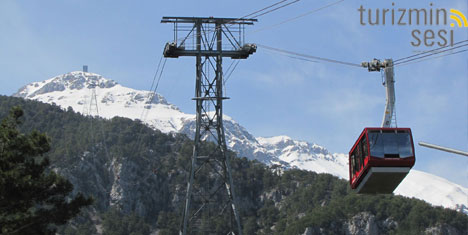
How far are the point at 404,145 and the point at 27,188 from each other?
61.3 ft

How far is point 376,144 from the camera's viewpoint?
36.5m

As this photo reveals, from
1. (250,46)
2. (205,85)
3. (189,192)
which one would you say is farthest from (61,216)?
(250,46)

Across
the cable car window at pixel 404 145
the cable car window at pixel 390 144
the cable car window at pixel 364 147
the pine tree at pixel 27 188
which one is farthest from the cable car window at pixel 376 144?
the pine tree at pixel 27 188

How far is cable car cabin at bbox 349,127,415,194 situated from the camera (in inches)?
1425

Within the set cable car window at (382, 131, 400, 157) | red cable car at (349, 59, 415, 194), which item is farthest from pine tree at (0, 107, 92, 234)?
cable car window at (382, 131, 400, 157)

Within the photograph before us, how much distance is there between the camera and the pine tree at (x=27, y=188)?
39.3 m

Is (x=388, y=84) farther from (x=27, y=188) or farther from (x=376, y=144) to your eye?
(x=27, y=188)

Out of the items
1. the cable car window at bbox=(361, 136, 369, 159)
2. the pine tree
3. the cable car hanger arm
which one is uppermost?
the cable car hanger arm

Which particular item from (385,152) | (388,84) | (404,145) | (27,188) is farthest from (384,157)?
(27,188)

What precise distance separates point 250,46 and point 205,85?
145 inches

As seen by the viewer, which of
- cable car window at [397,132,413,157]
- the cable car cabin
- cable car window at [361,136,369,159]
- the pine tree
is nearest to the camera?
the cable car cabin

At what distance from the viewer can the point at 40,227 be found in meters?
41.1

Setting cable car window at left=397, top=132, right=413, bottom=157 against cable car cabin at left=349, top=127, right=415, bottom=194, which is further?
cable car window at left=397, top=132, right=413, bottom=157

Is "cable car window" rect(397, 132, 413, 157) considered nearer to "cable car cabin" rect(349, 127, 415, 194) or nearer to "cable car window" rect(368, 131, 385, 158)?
"cable car cabin" rect(349, 127, 415, 194)
